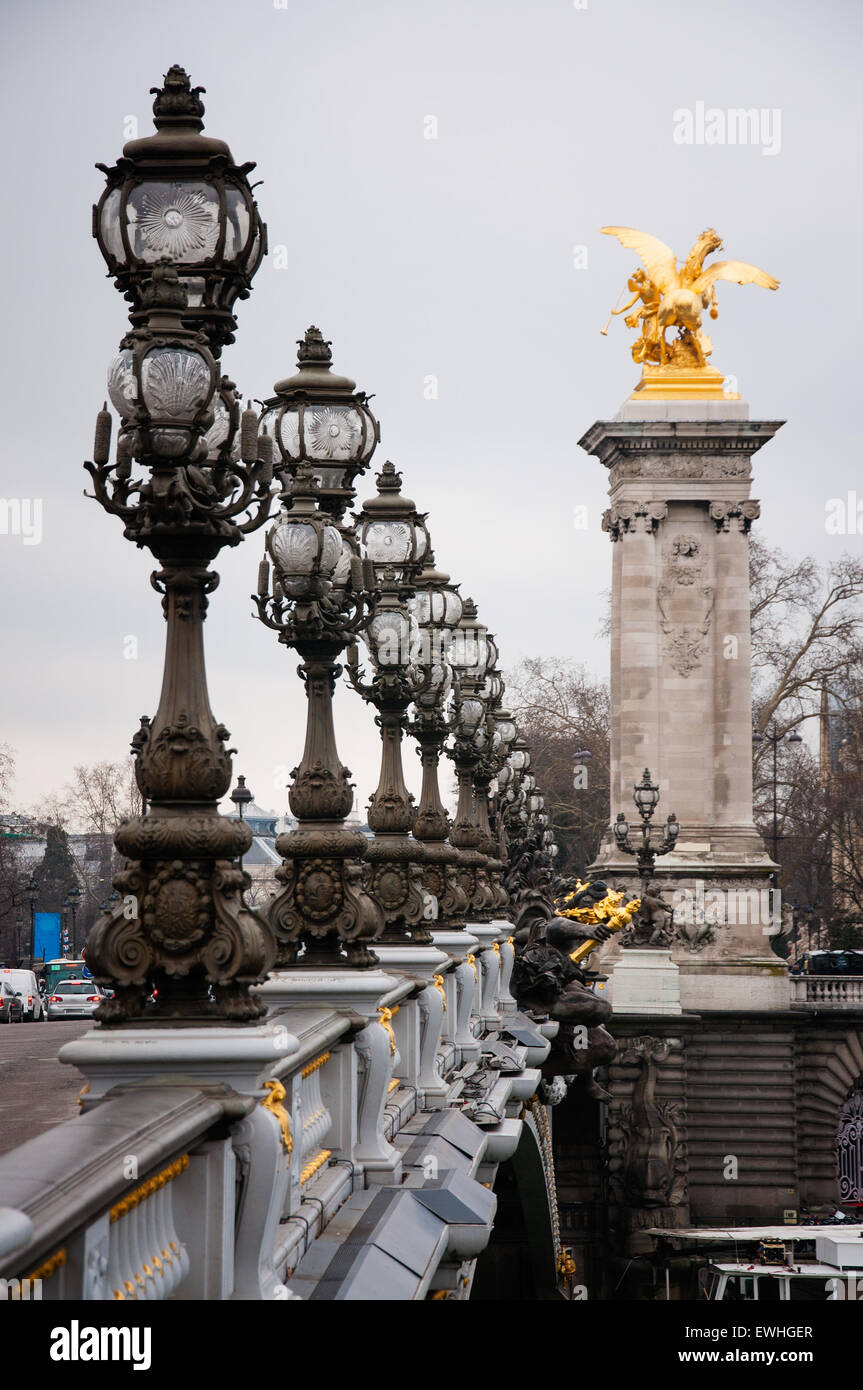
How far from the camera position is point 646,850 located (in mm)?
44188

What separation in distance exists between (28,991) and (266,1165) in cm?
3281

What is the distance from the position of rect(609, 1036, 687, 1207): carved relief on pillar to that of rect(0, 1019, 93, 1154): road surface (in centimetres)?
2947

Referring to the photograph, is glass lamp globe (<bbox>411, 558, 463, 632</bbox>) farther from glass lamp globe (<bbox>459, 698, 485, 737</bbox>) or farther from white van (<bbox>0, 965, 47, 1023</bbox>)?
white van (<bbox>0, 965, 47, 1023</bbox>)

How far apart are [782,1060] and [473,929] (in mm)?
33826

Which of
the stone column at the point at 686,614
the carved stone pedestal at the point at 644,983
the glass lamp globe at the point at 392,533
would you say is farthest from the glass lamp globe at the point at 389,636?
the stone column at the point at 686,614

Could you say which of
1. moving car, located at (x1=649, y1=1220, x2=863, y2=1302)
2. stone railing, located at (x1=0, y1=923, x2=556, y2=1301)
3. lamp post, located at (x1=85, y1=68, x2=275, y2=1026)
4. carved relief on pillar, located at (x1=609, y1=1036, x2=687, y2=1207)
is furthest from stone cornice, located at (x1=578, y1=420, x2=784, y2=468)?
lamp post, located at (x1=85, y1=68, x2=275, y2=1026)

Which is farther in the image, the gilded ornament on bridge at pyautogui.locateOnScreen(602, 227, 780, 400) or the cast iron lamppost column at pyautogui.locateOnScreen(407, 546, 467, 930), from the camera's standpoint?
the gilded ornament on bridge at pyautogui.locateOnScreen(602, 227, 780, 400)

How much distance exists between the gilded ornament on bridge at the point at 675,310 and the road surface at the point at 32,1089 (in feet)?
141

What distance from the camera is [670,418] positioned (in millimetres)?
60531

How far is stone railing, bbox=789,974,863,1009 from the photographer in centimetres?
5625

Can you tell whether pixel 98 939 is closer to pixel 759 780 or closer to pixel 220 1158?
pixel 220 1158

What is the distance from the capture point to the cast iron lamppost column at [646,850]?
44469 mm

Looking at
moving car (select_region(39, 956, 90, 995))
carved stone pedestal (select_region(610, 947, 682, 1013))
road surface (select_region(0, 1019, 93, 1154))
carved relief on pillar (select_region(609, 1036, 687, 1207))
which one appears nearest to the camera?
road surface (select_region(0, 1019, 93, 1154))

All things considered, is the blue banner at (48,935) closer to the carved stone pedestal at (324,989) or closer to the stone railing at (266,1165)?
the stone railing at (266,1165)
